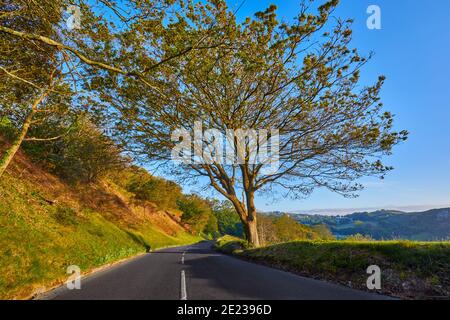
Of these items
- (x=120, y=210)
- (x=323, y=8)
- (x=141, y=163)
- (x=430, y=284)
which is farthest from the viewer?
(x=120, y=210)

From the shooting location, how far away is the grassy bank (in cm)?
714

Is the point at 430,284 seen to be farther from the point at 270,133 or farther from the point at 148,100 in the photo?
the point at 148,100

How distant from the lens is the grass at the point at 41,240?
798 cm

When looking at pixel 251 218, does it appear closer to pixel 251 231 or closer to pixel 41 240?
pixel 251 231

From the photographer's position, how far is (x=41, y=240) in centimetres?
1135

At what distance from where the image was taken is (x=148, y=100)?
15.8 meters

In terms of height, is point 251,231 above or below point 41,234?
below

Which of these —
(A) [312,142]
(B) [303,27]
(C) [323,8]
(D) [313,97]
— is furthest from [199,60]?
(A) [312,142]

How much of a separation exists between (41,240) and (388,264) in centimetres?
1262

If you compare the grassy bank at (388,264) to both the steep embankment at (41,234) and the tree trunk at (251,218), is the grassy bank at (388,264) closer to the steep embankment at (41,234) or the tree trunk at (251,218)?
the tree trunk at (251,218)

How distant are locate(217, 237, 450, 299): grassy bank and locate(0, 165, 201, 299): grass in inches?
352

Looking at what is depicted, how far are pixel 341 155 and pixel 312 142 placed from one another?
1.93m

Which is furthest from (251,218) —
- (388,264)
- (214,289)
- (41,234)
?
(41,234)
